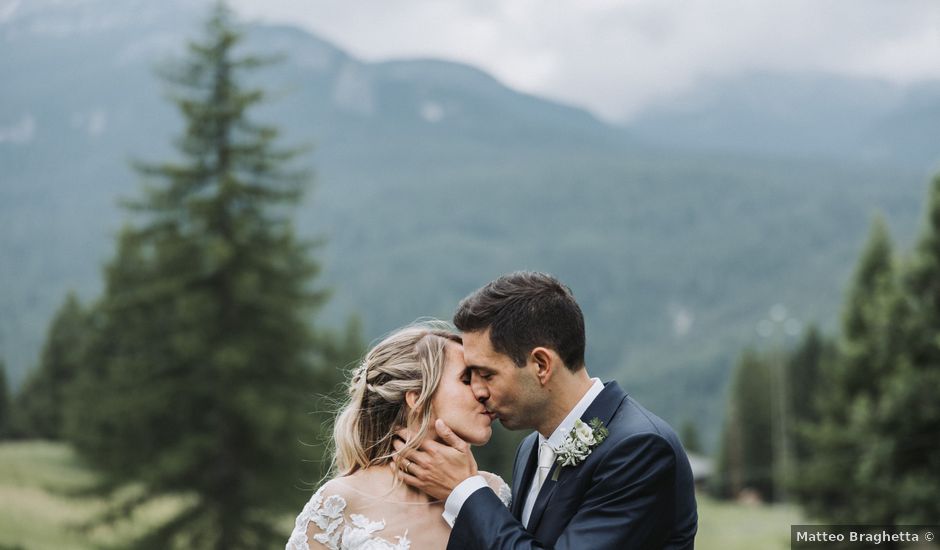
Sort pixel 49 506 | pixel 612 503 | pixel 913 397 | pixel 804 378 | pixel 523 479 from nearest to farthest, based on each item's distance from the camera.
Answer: pixel 612 503
pixel 523 479
pixel 913 397
pixel 49 506
pixel 804 378

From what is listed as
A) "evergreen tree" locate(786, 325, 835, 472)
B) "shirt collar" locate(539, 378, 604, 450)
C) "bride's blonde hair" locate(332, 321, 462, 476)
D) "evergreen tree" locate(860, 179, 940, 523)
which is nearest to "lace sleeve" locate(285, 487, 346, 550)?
"bride's blonde hair" locate(332, 321, 462, 476)

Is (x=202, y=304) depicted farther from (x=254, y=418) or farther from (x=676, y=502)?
(x=676, y=502)

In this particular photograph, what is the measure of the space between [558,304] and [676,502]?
1.06m

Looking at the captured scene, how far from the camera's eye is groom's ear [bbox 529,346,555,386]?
466 cm

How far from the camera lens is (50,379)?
40.9m

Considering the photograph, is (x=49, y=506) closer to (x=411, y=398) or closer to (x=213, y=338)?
(x=213, y=338)

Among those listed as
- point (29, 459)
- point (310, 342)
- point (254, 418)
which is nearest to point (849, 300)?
point (310, 342)

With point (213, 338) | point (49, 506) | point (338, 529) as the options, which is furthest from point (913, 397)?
point (49, 506)

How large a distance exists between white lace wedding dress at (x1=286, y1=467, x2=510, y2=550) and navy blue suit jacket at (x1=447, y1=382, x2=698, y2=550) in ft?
1.29

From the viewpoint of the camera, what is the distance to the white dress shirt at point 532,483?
4.50m

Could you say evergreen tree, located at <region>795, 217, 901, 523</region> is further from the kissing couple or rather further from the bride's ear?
the bride's ear

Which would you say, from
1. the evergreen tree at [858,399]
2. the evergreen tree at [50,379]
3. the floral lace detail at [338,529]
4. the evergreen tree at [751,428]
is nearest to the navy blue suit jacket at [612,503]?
the floral lace detail at [338,529]

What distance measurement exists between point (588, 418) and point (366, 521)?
46.8 inches

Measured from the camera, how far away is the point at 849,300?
35.4m
